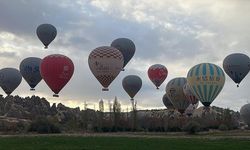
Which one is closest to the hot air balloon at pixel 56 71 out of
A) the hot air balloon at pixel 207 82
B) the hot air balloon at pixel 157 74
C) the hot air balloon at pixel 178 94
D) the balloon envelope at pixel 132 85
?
the hot air balloon at pixel 207 82

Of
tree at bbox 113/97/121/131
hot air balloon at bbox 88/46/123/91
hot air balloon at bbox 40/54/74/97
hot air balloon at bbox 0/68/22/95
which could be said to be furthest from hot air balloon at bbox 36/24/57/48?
tree at bbox 113/97/121/131

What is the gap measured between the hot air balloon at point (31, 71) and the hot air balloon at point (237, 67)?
30.0m

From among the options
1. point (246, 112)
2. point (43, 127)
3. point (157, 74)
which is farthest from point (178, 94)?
point (43, 127)

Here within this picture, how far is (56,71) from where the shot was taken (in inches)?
2672

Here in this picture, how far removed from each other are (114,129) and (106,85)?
18469 millimetres

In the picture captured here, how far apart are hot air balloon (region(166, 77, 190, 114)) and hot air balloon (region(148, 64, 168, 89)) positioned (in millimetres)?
3432

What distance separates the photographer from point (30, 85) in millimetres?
82688

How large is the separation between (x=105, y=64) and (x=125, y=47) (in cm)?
1180

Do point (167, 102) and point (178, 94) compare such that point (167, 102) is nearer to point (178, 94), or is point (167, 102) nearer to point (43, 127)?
point (178, 94)

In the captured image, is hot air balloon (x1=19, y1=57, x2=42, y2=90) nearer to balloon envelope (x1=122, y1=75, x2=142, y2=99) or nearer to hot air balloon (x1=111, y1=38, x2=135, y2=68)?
hot air balloon (x1=111, y1=38, x2=135, y2=68)

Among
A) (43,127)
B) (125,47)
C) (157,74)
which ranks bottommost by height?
(43,127)

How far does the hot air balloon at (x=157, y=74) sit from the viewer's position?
3760 inches
